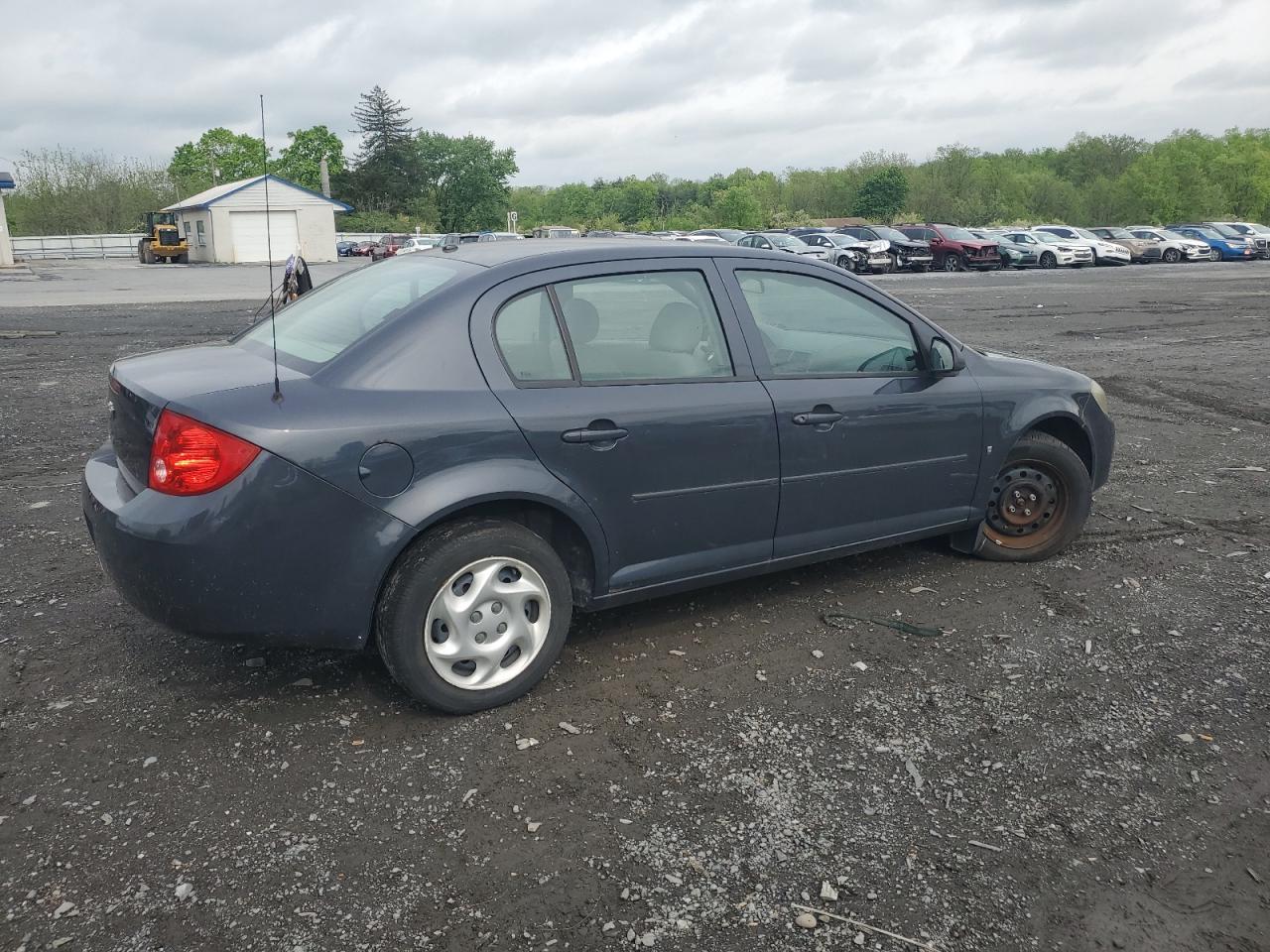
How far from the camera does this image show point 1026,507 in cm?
517

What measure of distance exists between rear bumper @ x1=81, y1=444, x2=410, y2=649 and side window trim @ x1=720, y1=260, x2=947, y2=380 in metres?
1.64

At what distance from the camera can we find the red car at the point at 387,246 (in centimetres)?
5503

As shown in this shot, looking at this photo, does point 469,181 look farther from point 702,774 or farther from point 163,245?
point 702,774

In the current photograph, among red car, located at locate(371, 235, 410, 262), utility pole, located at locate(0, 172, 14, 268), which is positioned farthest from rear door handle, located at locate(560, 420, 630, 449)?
red car, located at locate(371, 235, 410, 262)

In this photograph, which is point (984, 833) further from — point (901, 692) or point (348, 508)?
point (348, 508)

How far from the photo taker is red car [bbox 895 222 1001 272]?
38.4 m

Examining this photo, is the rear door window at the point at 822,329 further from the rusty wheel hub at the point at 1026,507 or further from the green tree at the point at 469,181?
the green tree at the point at 469,181

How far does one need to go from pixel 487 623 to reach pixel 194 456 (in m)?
1.11

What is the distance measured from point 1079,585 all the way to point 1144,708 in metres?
1.29

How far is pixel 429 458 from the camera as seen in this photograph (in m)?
3.39

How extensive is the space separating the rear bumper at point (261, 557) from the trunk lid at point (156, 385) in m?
0.23

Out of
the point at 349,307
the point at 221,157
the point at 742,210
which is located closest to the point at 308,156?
the point at 221,157

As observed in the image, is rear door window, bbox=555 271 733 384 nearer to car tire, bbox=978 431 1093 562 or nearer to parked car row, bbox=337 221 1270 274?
car tire, bbox=978 431 1093 562

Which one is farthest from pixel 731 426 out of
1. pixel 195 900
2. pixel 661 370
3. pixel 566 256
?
pixel 195 900
